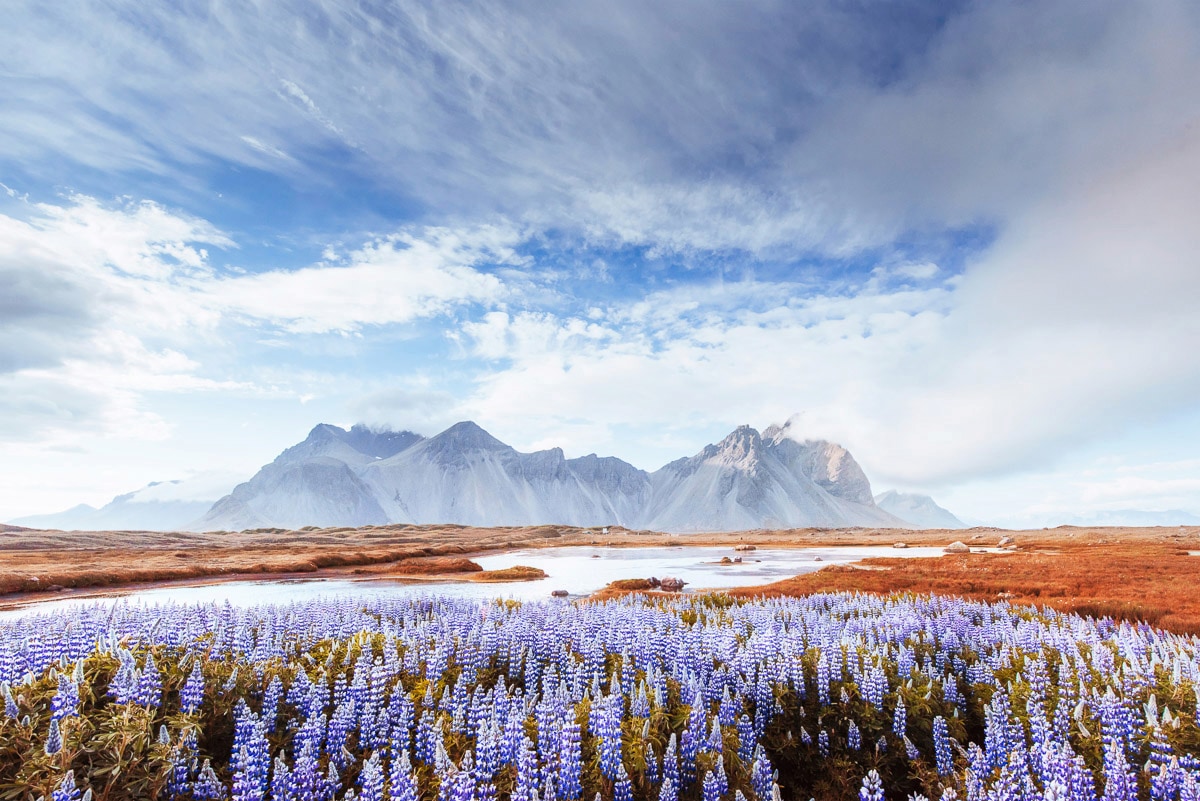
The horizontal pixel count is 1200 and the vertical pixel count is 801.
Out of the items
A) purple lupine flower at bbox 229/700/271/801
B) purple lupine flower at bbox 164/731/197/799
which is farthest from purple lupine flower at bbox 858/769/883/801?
purple lupine flower at bbox 164/731/197/799

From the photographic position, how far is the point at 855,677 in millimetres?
10625

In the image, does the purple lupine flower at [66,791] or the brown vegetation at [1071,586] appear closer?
the purple lupine flower at [66,791]

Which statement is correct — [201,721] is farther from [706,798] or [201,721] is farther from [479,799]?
[706,798]

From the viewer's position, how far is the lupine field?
256 inches

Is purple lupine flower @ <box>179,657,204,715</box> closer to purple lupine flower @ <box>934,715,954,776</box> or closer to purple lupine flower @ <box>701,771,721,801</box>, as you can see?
purple lupine flower @ <box>701,771,721,801</box>

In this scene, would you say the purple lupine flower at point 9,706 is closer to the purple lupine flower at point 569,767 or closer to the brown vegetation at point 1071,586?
the purple lupine flower at point 569,767

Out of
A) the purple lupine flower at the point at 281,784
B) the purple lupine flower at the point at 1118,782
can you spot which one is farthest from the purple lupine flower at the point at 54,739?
the purple lupine flower at the point at 1118,782

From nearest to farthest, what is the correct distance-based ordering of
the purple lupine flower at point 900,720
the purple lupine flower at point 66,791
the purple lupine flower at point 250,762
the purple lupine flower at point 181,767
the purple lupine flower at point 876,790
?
the purple lupine flower at point 66,791 → the purple lupine flower at point 876,790 → the purple lupine flower at point 250,762 → the purple lupine flower at point 181,767 → the purple lupine flower at point 900,720

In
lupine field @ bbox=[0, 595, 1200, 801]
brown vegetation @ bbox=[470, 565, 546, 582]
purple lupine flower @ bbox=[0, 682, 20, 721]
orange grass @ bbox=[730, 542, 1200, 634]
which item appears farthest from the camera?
brown vegetation @ bbox=[470, 565, 546, 582]

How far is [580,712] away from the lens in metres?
8.15

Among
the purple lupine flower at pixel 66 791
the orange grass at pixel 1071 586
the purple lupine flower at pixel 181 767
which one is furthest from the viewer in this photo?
the orange grass at pixel 1071 586

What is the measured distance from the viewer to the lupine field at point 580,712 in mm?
6500

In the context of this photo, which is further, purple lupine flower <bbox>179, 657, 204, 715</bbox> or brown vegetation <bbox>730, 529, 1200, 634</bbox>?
brown vegetation <bbox>730, 529, 1200, 634</bbox>

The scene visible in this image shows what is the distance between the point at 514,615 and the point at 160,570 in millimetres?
44630
